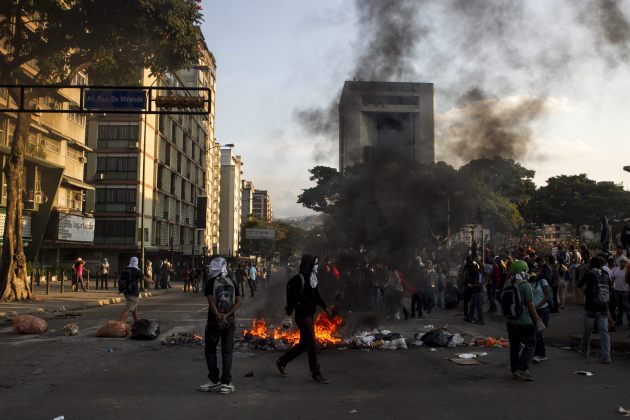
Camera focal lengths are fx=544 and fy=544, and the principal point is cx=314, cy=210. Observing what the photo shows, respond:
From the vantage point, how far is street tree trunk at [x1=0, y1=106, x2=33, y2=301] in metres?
18.5

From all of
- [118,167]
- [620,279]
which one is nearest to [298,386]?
[620,279]

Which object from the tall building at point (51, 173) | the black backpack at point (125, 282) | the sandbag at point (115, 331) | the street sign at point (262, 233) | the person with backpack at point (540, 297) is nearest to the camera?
the person with backpack at point (540, 297)

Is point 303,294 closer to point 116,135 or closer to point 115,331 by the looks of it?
point 115,331

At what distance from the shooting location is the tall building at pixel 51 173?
27.4 metres

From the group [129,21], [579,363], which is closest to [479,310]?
[579,363]

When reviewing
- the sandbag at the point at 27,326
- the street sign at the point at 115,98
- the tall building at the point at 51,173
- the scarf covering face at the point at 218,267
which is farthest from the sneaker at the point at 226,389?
the tall building at the point at 51,173

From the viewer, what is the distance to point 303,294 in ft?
22.9

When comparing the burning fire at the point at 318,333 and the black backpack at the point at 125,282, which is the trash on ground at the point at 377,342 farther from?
the black backpack at the point at 125,282

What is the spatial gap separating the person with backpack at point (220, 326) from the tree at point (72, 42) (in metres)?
14.9

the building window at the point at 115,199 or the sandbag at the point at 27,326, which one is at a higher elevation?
the building window at the point at 115,199

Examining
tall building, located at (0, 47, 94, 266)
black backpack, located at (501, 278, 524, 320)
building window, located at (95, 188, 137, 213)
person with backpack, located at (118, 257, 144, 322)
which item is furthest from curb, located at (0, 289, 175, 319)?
building window, located at (95, 188, 137, 213)

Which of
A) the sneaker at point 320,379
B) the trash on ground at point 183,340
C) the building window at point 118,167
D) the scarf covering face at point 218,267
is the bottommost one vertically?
the trash on ground at point 183,340

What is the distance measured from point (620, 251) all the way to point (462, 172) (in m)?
4.58

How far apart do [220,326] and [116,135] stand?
4244 centimetres
